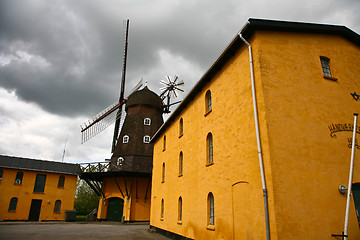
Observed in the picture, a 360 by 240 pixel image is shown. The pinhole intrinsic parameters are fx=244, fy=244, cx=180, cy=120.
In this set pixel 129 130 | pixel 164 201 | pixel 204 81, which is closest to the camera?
pixel 204 81

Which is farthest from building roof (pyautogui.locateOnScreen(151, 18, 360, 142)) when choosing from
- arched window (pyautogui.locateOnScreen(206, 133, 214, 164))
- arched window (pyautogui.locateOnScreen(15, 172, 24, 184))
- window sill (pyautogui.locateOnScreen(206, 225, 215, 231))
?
arched window (pyautogui.locateOnScreen(15, 172, 24, 184))

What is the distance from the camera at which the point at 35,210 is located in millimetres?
28172

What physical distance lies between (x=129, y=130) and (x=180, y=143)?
1452cm

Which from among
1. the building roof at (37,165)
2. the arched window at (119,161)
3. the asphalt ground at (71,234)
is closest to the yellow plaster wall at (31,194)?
the building roof at (37,165)

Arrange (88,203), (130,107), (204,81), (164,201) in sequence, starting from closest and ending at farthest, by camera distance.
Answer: (204,81) < (164,201) < (130,107) < (88,203)

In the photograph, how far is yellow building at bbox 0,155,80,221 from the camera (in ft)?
89.0

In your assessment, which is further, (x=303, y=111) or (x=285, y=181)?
(x=303, y=111)

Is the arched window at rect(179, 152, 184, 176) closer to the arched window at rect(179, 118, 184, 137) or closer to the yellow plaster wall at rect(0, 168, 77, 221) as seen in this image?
the arched window at rect(179, 118, 184, 137)

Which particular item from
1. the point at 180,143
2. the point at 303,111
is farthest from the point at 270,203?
the point at 180,143

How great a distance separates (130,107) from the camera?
31047 mm

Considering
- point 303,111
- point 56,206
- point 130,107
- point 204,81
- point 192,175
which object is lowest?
point 56,206

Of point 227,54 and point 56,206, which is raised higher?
point 227,54

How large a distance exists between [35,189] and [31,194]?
0.67 metres

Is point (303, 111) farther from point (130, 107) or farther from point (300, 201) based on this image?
point (130, 107)
